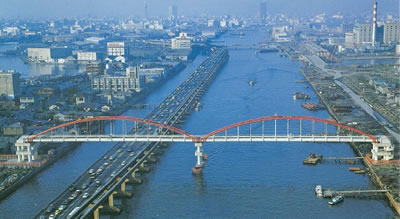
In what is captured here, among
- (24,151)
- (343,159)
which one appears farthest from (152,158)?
(343,159)

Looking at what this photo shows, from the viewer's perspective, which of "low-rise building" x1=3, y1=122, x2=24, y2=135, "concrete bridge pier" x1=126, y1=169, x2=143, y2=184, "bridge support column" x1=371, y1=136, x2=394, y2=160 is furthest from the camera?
"low-rise building" x1=3, y1=122, x2=24, y2=135

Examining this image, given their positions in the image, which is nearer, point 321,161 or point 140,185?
point 140,185

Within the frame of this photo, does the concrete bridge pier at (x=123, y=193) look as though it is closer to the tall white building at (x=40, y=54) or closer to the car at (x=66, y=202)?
the car at (x=66, y=202)

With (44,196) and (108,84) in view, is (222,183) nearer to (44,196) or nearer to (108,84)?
(44,196)

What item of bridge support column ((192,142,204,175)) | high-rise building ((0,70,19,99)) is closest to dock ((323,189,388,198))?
bridge support column ((192,142,204,175))

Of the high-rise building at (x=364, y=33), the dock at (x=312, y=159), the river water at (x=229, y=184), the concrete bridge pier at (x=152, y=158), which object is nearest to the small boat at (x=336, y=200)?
the river water at (x=229, y=184)

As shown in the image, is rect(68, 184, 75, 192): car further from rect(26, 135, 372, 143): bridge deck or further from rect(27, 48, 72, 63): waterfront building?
rect(27, 48, 72, 63): waterfront building

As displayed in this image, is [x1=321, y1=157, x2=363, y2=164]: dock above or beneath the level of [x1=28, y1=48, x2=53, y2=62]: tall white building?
beneath

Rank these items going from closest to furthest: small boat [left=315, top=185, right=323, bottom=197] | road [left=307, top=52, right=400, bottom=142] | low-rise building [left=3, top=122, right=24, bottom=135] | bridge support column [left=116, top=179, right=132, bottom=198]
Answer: small boat [left=315, top=185, right=323, bottom=197], bridge support column [left=116, top=179, right=132, bottom=198], low-rise building [left=3, top=122, right=24, bottom=135], road [left=307, top=52, right=400, bottom=142]

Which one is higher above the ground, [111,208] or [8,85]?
[8,85]

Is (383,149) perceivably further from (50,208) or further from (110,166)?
(50,208)

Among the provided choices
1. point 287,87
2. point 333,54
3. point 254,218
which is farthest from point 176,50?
point 254,218
